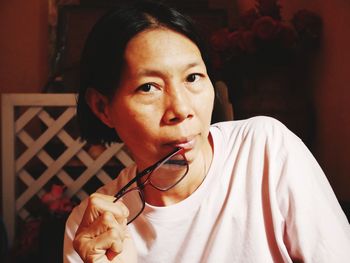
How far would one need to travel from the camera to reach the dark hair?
2.35 feet

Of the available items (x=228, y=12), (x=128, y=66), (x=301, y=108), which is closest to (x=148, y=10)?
(x=128, y=66)

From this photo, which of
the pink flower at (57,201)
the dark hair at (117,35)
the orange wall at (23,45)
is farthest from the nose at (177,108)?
the orange wall at (23,45)

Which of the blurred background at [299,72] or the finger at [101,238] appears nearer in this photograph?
the finger at [101,238]

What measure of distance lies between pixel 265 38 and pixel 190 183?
665 mm

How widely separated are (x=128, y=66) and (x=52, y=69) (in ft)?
4.10

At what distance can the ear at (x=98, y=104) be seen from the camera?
0.82 meters

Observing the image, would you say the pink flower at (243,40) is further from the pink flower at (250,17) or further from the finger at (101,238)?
the finger at (101,238)

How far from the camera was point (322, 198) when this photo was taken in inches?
25.9

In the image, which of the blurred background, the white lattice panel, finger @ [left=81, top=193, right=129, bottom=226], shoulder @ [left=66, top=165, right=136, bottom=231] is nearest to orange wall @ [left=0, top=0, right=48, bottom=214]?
the white lattice panel

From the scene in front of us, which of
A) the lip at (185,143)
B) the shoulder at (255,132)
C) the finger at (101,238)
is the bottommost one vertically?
the finger at (101,238)

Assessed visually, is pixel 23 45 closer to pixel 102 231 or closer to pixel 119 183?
pixel 119 183

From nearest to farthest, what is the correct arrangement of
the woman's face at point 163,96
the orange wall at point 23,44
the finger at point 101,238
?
the finger at point 101,238 < the woman's face at point 163,96 < the orange wall at point 23,44

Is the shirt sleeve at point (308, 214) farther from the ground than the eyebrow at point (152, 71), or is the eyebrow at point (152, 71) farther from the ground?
the eyebrow at point (152, 71)

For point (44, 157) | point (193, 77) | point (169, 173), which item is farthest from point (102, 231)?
point (44, 157)
